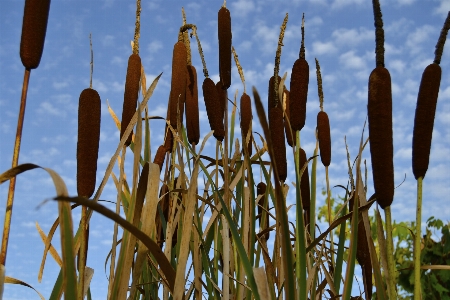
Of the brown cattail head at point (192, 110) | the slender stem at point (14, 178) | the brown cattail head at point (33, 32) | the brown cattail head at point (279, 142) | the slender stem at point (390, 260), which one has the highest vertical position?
the brown cattail head at point (192, 110)

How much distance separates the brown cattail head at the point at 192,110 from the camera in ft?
6.83

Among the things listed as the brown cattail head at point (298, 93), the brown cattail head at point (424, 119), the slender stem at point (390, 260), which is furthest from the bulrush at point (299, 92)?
the slender stem at point (390, 260)

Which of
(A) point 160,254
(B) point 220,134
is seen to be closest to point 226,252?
(B) point 220,134

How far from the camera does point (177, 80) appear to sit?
196 cm

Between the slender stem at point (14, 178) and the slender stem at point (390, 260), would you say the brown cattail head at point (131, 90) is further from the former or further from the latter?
the slender stem at point (390, 260)

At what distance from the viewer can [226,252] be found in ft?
5.77

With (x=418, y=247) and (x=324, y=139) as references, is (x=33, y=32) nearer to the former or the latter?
(x=418, y=247)

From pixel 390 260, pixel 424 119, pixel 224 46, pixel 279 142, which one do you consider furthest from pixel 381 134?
pixel 224 46

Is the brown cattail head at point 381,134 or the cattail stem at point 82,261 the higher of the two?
the brown cattail head at point 381,134

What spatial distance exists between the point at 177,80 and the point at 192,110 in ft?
0.60

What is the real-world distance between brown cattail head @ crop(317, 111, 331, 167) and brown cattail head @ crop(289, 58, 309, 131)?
47 cm

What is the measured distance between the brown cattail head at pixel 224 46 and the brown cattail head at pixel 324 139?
1.62 ft

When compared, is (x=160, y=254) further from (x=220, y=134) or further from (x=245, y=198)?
(x=220, y=134)

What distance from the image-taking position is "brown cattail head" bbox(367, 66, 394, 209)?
116cm
